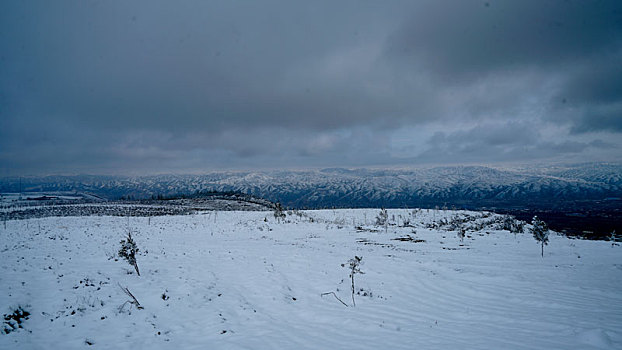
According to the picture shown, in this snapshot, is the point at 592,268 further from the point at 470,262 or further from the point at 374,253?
the point at 374,253

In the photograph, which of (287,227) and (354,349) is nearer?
(354,349)

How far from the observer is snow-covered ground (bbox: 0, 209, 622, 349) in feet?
23.5

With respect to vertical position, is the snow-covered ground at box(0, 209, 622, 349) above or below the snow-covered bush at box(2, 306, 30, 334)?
below

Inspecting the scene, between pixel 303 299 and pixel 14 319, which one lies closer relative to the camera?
pixel 14 319

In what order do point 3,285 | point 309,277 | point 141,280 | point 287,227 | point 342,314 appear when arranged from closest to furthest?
1. point 342,314
2. point 3,285
3. point 141,280
4. point 309,277
5. point 287,227

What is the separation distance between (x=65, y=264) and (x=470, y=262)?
906 inches

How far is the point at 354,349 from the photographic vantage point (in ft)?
22.0

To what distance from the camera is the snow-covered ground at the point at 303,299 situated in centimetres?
717

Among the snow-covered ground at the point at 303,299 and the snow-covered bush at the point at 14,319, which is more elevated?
the snow-covered bush at the point at 14,319

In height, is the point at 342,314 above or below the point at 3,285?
below

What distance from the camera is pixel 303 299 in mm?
10383

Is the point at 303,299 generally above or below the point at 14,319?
below

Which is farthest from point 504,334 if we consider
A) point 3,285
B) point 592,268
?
point 3,285

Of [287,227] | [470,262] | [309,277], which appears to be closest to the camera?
[309,277]
